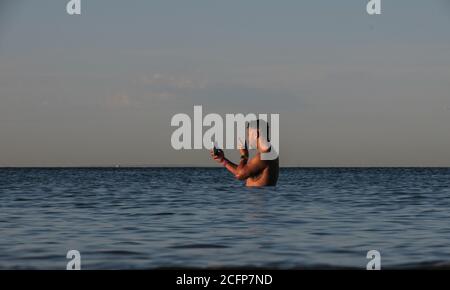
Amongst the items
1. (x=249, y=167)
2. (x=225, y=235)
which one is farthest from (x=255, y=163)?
(x=225, y=235)

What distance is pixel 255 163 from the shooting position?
21844 mm

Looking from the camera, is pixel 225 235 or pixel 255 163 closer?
pixel 225 235

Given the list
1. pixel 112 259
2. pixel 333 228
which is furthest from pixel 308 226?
pixel 112 259

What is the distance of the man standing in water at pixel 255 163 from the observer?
20500 millimetres

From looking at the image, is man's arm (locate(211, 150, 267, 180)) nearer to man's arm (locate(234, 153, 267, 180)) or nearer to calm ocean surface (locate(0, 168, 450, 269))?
man's arm (locate(234, 153, 267, 180))

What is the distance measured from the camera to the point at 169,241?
1405 cm

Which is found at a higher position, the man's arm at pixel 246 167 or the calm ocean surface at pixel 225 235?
the man's arm at pixel 246 167

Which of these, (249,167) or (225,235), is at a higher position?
(249,167)

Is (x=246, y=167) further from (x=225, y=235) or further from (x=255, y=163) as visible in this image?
(x=225, y=235)

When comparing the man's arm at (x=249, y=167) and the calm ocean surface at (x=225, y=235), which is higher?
the man's arm at (x=249, y=167)

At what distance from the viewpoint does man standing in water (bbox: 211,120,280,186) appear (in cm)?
2050

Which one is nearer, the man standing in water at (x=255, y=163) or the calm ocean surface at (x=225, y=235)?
the calm ocean surface at (x=225, y=235)

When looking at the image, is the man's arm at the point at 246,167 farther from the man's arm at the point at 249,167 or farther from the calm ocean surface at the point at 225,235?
the calm ocean surface at the point at 225,235

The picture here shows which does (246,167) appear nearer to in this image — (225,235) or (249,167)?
(249,167)
